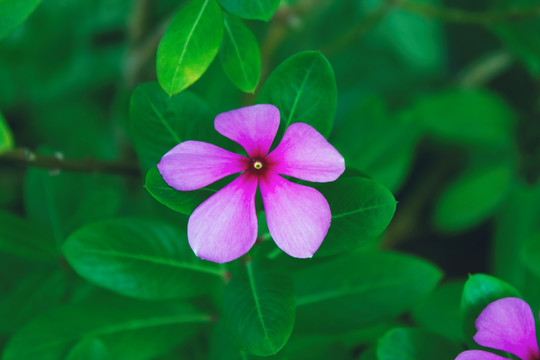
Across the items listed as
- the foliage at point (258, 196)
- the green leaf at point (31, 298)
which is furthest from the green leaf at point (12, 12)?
the green leaf at point (31, 298)

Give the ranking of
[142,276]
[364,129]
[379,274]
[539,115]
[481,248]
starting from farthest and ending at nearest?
[481,248] → [539,115] → [364,129] → [379,274] → [142,276]

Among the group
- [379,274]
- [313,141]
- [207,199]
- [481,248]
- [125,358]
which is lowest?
[481,248]

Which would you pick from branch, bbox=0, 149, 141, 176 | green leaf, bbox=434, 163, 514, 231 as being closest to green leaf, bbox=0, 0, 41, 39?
branch, bbox=0, 149, 141, 176

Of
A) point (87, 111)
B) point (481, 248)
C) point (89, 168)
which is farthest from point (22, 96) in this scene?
point (481, 248)

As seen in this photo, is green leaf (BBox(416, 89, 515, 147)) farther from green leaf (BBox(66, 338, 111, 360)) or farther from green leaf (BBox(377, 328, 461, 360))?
green leaf (BBox(66, 338, 111, 360))

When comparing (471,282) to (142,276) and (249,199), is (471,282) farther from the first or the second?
(142,276)

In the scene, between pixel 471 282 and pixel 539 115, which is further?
pixel 539 115
